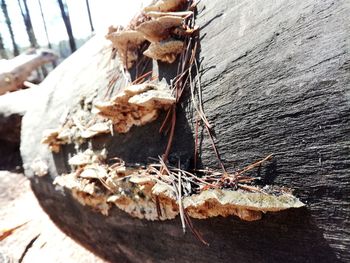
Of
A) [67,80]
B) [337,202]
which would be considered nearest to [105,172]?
[337,202]

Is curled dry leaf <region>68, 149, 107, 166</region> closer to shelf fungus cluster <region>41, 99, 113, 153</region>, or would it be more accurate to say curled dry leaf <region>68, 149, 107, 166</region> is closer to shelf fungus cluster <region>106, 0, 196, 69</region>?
shelf fungus cluster <region>41, 99, 113, 153</region>

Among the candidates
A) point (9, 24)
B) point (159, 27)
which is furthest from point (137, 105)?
point (9, 24)

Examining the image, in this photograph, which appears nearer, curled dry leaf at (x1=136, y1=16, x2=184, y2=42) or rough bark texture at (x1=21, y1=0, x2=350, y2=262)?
rough bark texture at (x1=21, y1=0, x2=350, y2=262)

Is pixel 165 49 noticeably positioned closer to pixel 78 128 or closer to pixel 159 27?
pixel 159 27

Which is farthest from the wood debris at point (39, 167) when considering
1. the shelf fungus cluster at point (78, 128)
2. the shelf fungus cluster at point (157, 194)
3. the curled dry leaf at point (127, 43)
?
the curled dry leaf at point (127, 43)

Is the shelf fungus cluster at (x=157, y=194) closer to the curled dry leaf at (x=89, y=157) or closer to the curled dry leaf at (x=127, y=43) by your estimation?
the curled dry leaf at (x=89, y=157)

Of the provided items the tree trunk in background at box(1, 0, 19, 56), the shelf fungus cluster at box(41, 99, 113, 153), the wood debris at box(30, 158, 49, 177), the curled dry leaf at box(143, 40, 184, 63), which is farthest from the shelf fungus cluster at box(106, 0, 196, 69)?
the tree trunk in background at box(1, 0, 19, 56)
